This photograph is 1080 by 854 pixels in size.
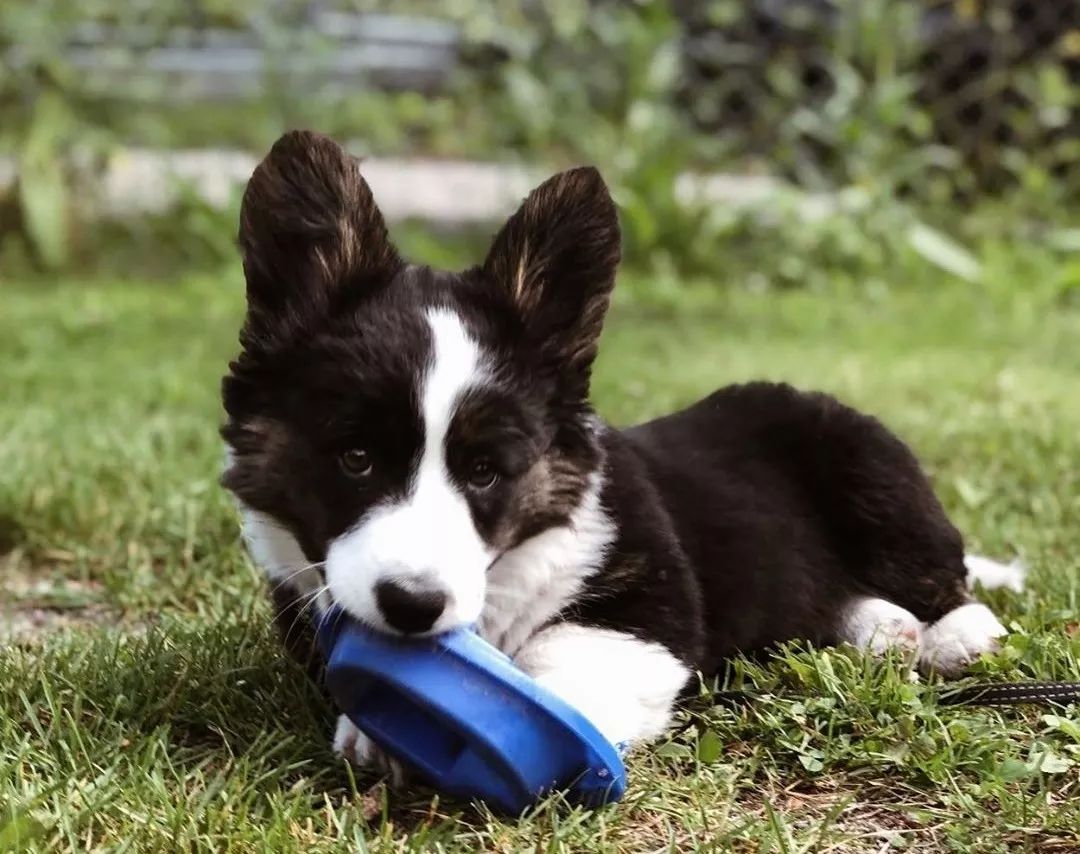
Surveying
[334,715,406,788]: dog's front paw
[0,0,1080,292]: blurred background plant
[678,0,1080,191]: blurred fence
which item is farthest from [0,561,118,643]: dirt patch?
[678,0,1080,191]: blurred fence

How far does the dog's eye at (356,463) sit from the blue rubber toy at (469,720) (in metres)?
0.27

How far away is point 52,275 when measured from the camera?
9.17m

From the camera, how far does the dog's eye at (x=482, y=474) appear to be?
2.50m

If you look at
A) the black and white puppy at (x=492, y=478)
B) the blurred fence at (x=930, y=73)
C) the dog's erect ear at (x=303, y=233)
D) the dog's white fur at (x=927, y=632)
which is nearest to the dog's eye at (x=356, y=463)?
the black and white puppy at (x=492, y=478)

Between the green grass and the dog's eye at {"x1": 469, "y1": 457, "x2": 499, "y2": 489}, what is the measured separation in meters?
0.57

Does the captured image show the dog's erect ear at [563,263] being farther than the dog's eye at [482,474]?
Yes

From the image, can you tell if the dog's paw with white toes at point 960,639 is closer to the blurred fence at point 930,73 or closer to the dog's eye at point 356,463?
Result: the dog's eye at point 356,463

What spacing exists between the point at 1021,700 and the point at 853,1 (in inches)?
328

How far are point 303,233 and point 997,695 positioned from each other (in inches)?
66.4

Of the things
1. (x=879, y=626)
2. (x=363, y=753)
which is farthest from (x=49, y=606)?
(x=879, y=626)

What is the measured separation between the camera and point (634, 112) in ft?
32.5

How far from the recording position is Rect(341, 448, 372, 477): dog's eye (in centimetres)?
244

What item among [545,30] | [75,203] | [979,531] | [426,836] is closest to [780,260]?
[545,30]

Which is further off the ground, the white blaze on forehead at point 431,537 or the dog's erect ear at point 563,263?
the dog's erect ear at point 563,263
